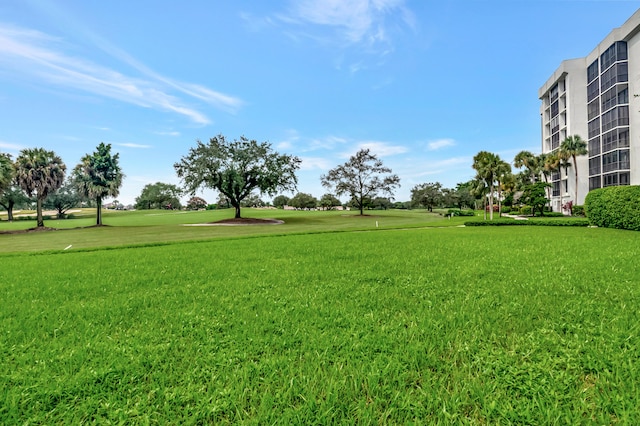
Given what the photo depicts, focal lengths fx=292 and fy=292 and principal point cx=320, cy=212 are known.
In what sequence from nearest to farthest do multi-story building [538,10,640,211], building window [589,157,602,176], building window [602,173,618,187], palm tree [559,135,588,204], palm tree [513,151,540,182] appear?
multi-story building [538,10,640,211], building window [602,173,618,187], building window [589,157,602,176], palm tree [559,135,588,204], palm tree [513,151,540,182]

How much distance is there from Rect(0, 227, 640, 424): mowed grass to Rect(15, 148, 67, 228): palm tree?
41161mm

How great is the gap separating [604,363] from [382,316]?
2.04m

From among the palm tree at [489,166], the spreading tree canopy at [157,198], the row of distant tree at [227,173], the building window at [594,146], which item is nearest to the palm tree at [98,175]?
the row of distant tree at [227,173]

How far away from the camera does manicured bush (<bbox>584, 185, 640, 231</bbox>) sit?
16.4 meters

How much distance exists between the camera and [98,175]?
41.0m

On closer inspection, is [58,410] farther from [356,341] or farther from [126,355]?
[356,341]

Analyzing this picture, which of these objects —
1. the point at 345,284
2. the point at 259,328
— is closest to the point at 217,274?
the point at 345,284

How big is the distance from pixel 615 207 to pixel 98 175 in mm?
54561

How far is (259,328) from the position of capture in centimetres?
340

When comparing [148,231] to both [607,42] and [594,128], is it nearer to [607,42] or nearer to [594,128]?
[594,128]

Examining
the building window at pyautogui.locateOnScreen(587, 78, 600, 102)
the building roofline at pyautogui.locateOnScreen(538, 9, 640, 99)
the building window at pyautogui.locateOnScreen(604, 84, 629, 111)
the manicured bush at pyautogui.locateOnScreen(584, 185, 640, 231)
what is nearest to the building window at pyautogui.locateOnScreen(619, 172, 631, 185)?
the building window at pyautogui.locateOnScreen(604, 84, 629, 111)

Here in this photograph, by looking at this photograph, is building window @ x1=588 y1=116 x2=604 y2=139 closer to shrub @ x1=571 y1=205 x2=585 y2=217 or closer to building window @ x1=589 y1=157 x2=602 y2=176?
building window @ x1=589 y1=157 x2=602 y2=176

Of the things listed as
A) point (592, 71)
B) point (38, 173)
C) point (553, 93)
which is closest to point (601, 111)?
point (592, 71)

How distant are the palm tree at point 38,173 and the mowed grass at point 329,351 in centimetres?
4116
